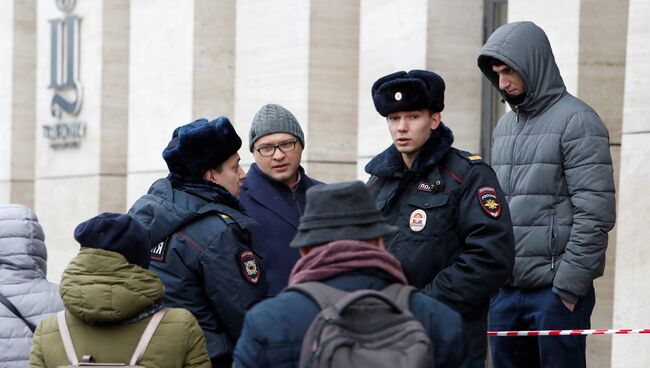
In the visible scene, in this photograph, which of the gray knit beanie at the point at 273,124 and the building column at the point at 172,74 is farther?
the building column at the point at 172,74

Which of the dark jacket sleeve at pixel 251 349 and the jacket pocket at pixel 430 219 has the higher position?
the jacket pocket at pixel 430 219

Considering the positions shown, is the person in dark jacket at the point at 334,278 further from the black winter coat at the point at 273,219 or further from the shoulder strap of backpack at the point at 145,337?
the black winter coat at the point at 273,219

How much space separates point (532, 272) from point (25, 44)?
9.72 meters

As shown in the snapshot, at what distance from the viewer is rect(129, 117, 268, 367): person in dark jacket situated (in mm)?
4543

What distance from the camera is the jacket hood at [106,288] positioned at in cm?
375

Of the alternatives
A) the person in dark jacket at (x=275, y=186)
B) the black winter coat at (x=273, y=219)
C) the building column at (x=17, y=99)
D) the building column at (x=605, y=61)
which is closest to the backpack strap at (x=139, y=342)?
the black winter coat at (x=273, y=219)

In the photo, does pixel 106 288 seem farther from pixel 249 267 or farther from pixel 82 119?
pixel 82 119

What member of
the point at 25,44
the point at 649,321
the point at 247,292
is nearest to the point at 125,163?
the point at 25,44

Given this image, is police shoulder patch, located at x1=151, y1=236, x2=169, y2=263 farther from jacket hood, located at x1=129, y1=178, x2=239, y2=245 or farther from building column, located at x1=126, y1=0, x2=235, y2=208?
building column, located at x1=126, y1=0, x2=235, y2=208

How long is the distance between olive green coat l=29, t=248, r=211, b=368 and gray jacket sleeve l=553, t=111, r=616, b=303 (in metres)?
2.15

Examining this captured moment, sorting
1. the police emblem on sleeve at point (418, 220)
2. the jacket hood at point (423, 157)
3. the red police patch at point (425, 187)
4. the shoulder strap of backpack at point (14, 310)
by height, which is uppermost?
the jacket hood at point (423, 157)

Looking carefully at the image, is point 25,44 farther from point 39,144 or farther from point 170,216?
point 170,216

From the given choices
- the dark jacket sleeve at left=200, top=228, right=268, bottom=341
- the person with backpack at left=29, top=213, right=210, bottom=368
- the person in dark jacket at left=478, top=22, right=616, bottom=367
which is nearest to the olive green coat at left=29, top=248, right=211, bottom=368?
the person with backpack at left=29, top=213, right=210, bottom=368

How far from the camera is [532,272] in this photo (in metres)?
5.51
